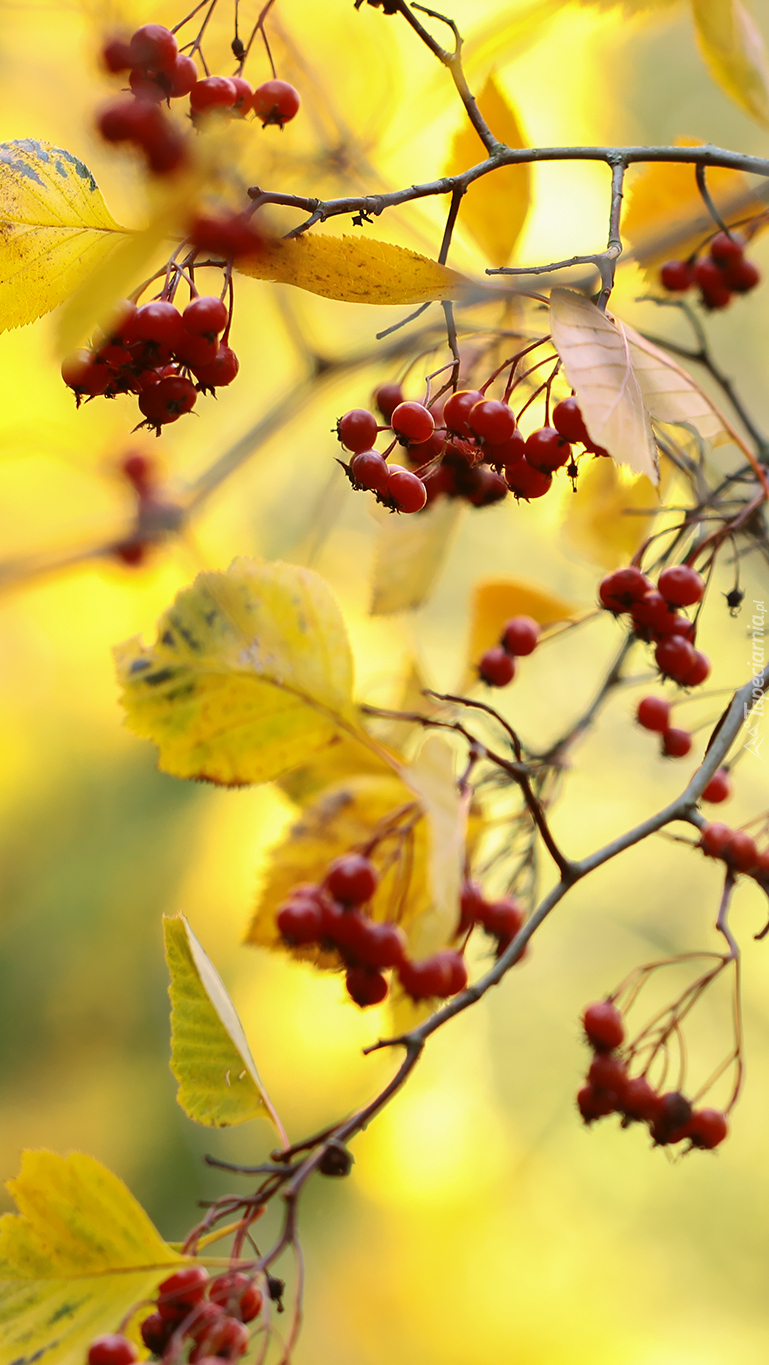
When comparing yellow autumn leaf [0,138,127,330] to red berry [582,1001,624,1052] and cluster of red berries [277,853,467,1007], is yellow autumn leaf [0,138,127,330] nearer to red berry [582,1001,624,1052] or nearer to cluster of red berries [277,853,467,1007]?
cluster of red berries [277,853,467,1007]

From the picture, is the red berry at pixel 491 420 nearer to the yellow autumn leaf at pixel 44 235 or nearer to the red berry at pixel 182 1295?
the yellow autumn leaf at pixel 44 235

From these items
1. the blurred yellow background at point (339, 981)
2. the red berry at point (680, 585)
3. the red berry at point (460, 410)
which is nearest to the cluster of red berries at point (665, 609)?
the red berry at point (680, 585)

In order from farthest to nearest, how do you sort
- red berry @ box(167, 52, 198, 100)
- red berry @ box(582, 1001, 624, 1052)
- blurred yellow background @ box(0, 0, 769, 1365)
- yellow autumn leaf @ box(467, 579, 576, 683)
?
blurred yellow background @ box(0, 0, 769, 1365) < yellow autumn leaf @ box(467, 579, 576, 683) < red berry @ box(582, 1001, 624, 1052) < red berry @ box(167, 52, 198, 100)

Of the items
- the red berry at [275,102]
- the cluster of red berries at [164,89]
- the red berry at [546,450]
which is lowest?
the red berry at [546,450]

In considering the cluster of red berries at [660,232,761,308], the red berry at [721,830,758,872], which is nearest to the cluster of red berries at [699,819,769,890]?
the red berry at [721,830,758,872]

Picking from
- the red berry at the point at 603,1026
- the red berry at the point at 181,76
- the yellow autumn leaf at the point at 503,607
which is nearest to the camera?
the red berry at the point at 181,76

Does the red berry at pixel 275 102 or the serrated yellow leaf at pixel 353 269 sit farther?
the red berry at pixel 275 102
